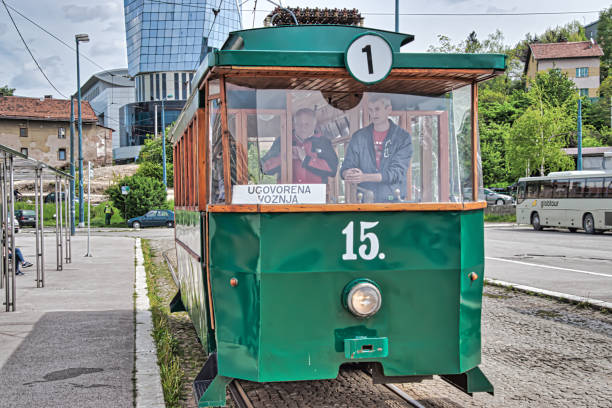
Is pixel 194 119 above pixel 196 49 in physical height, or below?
below

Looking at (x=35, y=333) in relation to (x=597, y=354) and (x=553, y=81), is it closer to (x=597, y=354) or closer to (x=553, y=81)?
(x=597, y=354)

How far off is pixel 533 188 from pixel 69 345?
3062cm

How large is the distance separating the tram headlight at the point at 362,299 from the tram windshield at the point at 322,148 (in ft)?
1.92

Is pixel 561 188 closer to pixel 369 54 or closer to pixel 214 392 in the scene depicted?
pixel 369 54

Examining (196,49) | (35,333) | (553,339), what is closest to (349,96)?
(553,339)

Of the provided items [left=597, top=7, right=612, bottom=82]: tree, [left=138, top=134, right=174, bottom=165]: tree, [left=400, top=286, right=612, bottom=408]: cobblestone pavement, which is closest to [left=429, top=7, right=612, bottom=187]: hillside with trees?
[left=597, top=7, right=612, bottom=82]: tree

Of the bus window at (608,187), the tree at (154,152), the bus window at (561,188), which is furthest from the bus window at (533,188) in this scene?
the tree at (154,152)

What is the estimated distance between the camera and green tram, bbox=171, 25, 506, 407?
4.52m

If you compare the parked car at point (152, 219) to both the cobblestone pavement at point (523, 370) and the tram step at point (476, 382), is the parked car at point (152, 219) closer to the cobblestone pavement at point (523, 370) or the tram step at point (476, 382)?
the cobblestone pavement at point (523, 370)

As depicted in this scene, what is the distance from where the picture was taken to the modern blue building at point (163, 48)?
97.5 m

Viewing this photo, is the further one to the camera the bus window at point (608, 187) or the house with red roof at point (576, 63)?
the house with red roof at point (576, 63)

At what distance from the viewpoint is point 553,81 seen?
6675 cm

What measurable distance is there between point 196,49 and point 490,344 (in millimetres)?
96925

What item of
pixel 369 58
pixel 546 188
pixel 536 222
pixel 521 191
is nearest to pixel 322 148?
pixel 369 58
